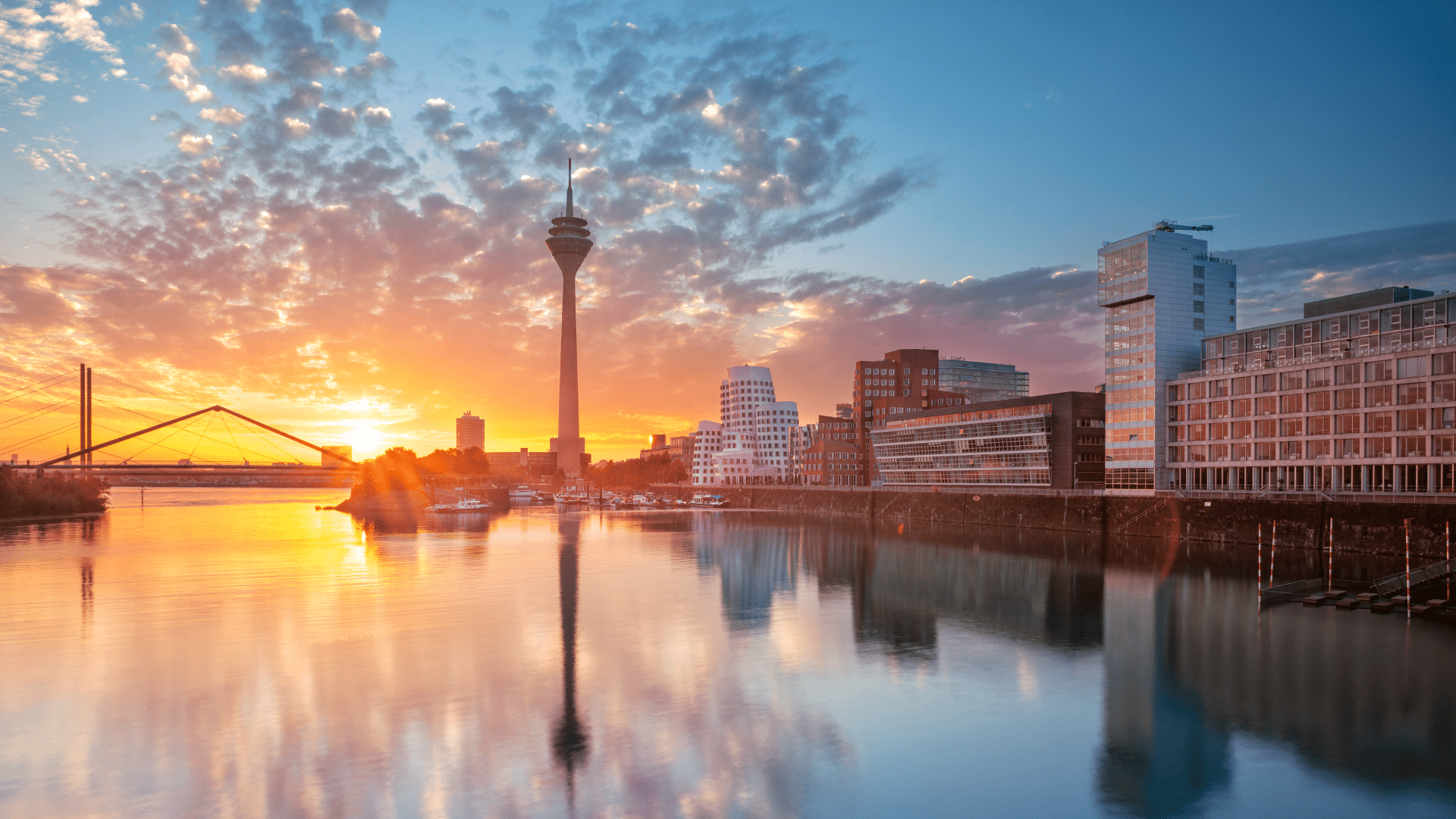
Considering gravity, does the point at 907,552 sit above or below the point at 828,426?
below

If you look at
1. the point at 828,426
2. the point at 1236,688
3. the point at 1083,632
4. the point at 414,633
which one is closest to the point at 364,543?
the point at 414,633

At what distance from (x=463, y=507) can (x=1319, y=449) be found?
5131 inches

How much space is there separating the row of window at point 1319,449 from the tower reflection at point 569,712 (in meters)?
67.9

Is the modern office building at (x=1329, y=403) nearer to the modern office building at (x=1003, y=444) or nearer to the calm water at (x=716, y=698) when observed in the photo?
the modern office building at (x=1003, y=444)

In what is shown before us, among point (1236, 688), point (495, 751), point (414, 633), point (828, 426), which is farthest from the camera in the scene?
point (828, 426)

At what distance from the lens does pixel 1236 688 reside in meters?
27.9

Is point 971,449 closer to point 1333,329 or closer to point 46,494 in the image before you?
point 1333,329

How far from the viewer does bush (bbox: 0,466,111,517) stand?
386ft

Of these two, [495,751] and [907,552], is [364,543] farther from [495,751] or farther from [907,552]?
[495,751]

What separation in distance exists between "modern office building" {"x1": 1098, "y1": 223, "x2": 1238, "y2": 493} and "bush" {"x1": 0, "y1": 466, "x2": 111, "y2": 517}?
147 meters

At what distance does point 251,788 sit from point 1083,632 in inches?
1319

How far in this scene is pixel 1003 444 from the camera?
388ft

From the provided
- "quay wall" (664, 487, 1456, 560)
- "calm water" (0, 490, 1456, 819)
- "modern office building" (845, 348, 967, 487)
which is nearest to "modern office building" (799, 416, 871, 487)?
"modern office building" (845, 348, 967, 487)

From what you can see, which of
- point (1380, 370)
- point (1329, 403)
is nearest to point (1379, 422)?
point (1380, 370)
